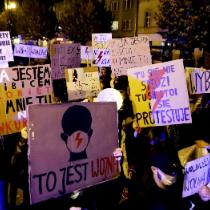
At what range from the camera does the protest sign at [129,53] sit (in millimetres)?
5875

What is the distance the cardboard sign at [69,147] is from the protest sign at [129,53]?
9.67 ft

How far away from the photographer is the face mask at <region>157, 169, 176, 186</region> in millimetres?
3305

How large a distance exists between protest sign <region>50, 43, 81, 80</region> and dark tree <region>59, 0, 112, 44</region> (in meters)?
28.6

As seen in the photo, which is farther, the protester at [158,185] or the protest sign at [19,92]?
the protest sign at [19,92]

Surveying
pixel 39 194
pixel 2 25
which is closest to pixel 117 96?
pixel 39 194

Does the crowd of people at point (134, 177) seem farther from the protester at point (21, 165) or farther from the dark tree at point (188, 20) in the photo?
the dark tree at point (188, 20)

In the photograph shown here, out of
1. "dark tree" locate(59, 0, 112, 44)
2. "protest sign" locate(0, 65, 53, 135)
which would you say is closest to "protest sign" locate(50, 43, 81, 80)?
"protest sign" locate(0, 65, 53, 135)

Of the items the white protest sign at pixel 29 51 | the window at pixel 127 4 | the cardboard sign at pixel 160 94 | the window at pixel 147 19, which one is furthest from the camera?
the window at pixel 127 4

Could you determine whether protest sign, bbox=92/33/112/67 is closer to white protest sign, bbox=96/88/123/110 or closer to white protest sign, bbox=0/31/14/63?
white protest sign, bbox=0/31/14/63

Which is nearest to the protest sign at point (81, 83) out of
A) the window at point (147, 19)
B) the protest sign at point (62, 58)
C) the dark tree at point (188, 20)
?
the protest sign at point (62, 58)

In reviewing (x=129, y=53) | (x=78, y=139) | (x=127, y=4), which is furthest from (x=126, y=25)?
(x=78, y=139)

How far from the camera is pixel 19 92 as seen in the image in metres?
4.33

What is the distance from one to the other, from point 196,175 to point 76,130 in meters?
1.21

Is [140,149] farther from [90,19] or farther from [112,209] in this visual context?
[90,19]
